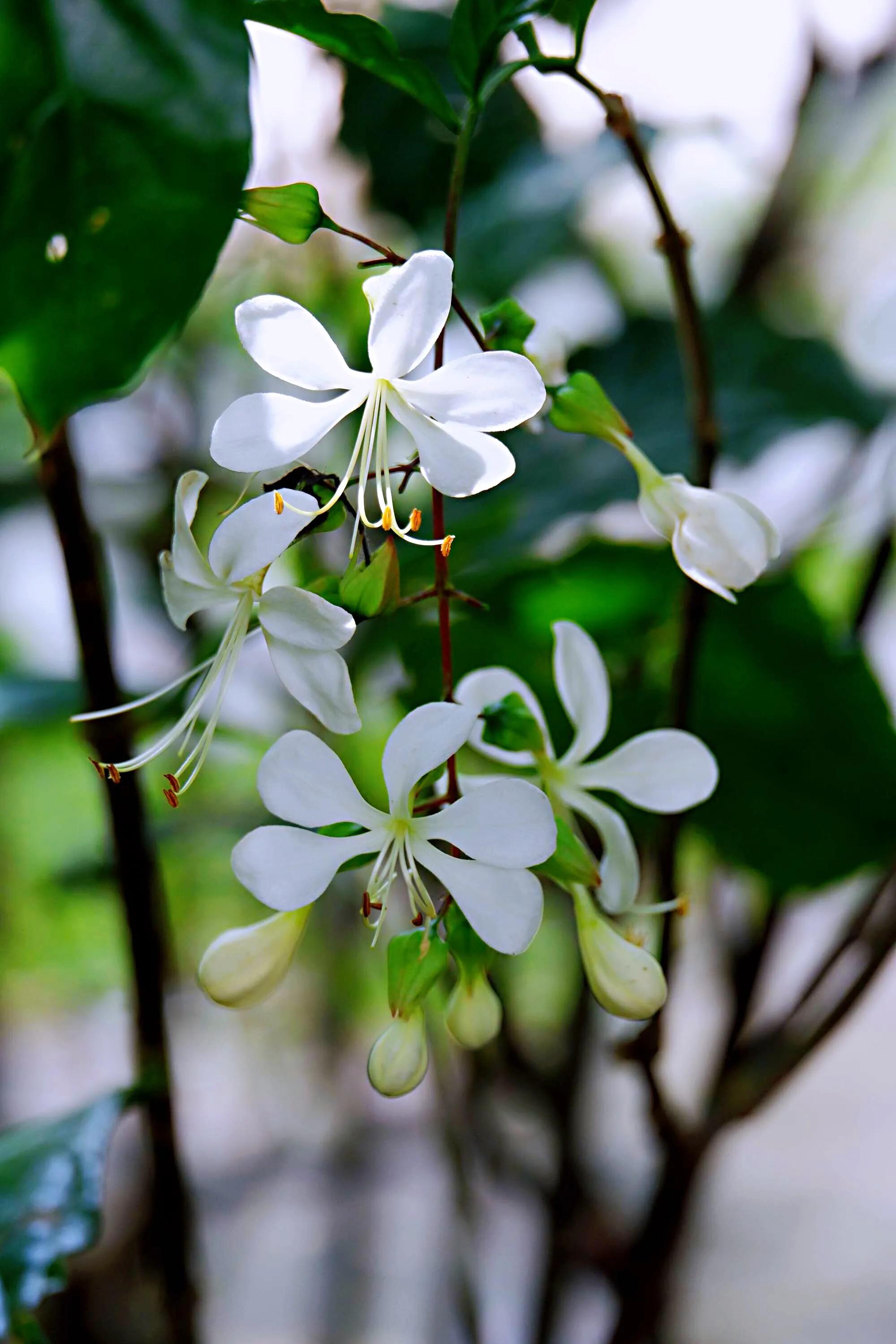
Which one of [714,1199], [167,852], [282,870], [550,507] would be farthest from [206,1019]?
[282,870]

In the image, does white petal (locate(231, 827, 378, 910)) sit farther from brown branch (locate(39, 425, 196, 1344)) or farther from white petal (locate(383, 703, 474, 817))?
brown branch (locate(39, 425, 196, 1344))

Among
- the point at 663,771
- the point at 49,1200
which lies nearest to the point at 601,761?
the point at 663,771

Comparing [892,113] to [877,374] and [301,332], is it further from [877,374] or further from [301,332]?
[301,332]

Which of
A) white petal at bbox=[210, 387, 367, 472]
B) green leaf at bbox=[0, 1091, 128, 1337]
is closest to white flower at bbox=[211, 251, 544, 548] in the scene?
white petal at bbox=[210, 387, 367, 472]

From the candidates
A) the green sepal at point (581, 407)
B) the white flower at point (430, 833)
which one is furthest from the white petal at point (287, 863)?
the green sepal at point (581, 407)

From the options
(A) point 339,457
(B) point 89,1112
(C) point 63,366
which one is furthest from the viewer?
(A) point 339,457

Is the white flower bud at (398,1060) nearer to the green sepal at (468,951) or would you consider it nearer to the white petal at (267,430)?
the green sepal at (468,951)
